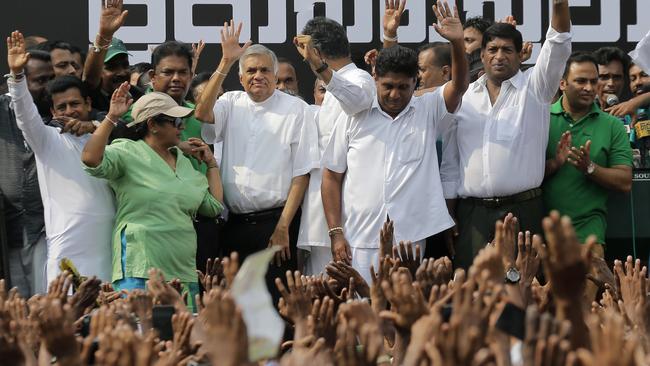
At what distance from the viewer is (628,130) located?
Answer: 7.09 metres

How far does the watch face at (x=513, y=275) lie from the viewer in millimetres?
4371

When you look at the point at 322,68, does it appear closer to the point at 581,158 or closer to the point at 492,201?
the point at 492,201

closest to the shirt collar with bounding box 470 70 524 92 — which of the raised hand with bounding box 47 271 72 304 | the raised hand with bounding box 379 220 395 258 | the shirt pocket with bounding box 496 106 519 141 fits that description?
the shirt pocket with bounding box 496 106 519 141

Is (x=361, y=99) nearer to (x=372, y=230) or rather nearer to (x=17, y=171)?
(x=372, y=230)

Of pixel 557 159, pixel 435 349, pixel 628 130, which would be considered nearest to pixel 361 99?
pixel 557 159

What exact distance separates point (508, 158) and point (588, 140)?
0.47m

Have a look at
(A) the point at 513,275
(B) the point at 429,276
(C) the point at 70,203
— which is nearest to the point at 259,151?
(C) the point at 70,203

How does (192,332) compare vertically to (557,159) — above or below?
below

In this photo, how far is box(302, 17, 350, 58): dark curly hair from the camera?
666 centimetres

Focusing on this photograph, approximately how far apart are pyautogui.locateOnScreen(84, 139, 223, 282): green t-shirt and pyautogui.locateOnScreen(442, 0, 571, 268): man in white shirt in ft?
4.44

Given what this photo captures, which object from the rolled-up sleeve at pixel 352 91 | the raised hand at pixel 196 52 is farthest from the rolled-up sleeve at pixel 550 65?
the raised hand at pixel 196 52

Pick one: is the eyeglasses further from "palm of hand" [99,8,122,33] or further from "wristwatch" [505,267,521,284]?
"wristwatch" [505,267,521,284]

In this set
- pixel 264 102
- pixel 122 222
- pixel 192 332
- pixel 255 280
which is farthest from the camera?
pixel 264 102

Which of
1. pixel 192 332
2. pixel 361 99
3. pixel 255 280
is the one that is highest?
pixel 361 99
